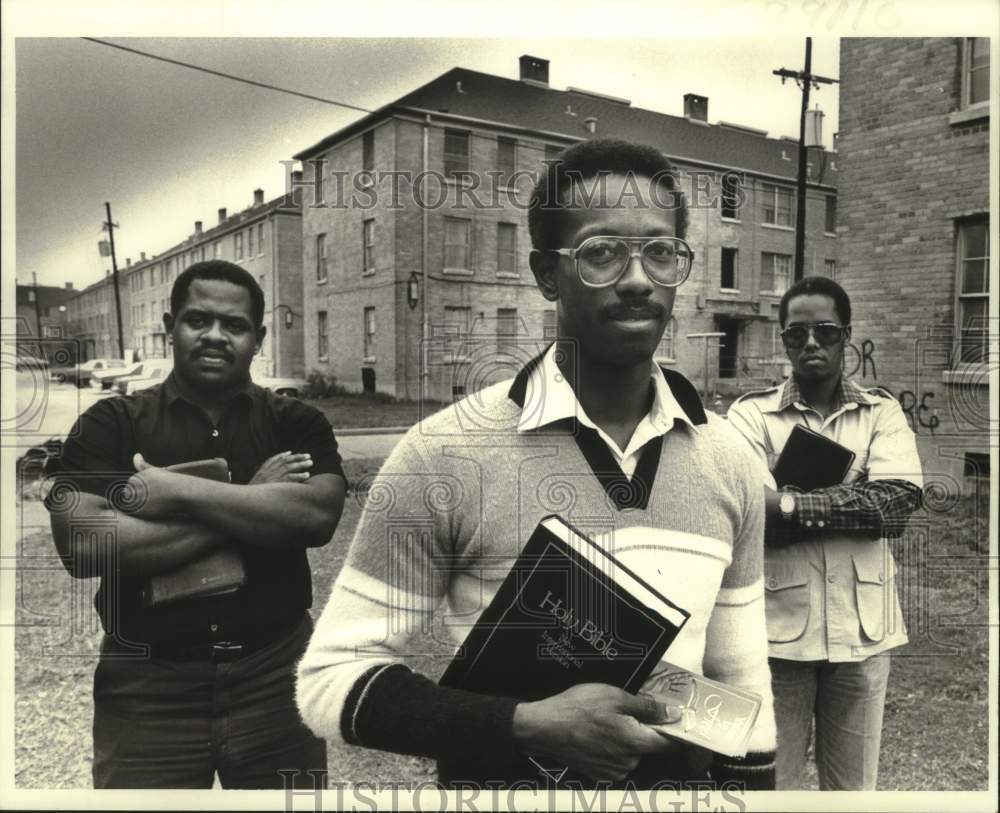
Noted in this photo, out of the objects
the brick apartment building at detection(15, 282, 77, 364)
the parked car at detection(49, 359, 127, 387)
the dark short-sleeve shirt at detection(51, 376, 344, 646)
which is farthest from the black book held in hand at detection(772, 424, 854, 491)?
the brick apartment building at detection(15, 282, 77, 364)

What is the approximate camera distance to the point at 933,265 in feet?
8.05

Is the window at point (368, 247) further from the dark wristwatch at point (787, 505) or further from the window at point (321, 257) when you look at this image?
the dark wristwatch at point (787, 505)

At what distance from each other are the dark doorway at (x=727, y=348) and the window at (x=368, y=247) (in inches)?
39.9

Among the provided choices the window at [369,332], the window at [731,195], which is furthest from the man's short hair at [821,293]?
the window at [369,332]

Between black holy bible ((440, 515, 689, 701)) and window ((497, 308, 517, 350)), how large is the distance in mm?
611

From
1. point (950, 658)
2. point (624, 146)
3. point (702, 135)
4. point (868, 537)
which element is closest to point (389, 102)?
point (624, 146)

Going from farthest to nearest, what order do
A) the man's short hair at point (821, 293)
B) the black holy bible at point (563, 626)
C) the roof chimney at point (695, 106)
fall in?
the roof chimney at point (695, 106) → the man's short hair at point (821, 293) → the black holy bible at point (563, 626)

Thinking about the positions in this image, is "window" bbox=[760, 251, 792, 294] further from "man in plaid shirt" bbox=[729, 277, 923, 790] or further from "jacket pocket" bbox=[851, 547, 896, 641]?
"jacket pocket" bbox=[851, 547, 896, 641]

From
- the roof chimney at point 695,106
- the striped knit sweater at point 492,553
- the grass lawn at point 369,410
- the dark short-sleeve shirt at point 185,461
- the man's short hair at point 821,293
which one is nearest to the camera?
the striped knit sweater at point 492,553

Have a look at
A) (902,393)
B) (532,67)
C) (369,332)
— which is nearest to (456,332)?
(369,332)

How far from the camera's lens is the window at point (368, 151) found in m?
2.42

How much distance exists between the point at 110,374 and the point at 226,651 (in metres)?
0.81

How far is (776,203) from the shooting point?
2486 millimetres

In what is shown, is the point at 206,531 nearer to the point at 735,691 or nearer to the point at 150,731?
the point at 150,731
